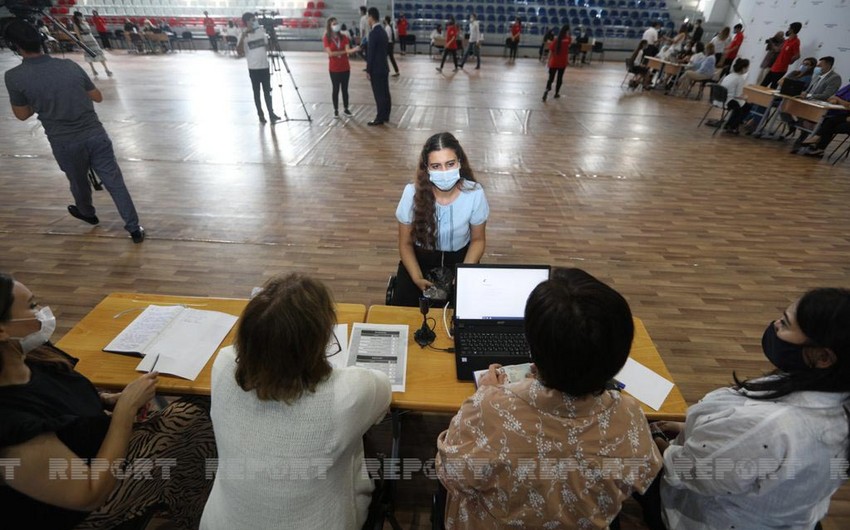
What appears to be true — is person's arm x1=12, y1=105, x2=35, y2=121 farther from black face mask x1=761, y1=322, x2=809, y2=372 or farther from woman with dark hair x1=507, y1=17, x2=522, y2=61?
woman with dark hair x1=507, y1=17, x2=522, y2=61

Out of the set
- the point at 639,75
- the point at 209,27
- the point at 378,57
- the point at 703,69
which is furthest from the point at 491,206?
the point at 209,27

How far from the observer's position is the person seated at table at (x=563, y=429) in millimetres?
888

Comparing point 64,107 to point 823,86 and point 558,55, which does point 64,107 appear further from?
point 823,86

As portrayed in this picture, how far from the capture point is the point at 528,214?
4266 millimetres

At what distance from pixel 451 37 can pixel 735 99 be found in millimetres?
7234

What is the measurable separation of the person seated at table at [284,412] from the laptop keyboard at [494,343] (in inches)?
21.7

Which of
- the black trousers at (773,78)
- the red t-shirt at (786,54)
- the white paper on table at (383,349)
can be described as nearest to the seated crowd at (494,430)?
the white paper on table at (383,349)

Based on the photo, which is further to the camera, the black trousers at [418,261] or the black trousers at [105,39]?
the black trousers at [105,39]

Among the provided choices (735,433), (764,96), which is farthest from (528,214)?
(764,96)

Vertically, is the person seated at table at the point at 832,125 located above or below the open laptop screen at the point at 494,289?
below

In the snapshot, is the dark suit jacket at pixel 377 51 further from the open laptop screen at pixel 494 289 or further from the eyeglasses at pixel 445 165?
the open laptop screen at pixel 494 289

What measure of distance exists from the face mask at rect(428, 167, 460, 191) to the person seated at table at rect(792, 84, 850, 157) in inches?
272

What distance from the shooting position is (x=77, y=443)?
1247 mm

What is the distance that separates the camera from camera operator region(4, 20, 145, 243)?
2848 mm
